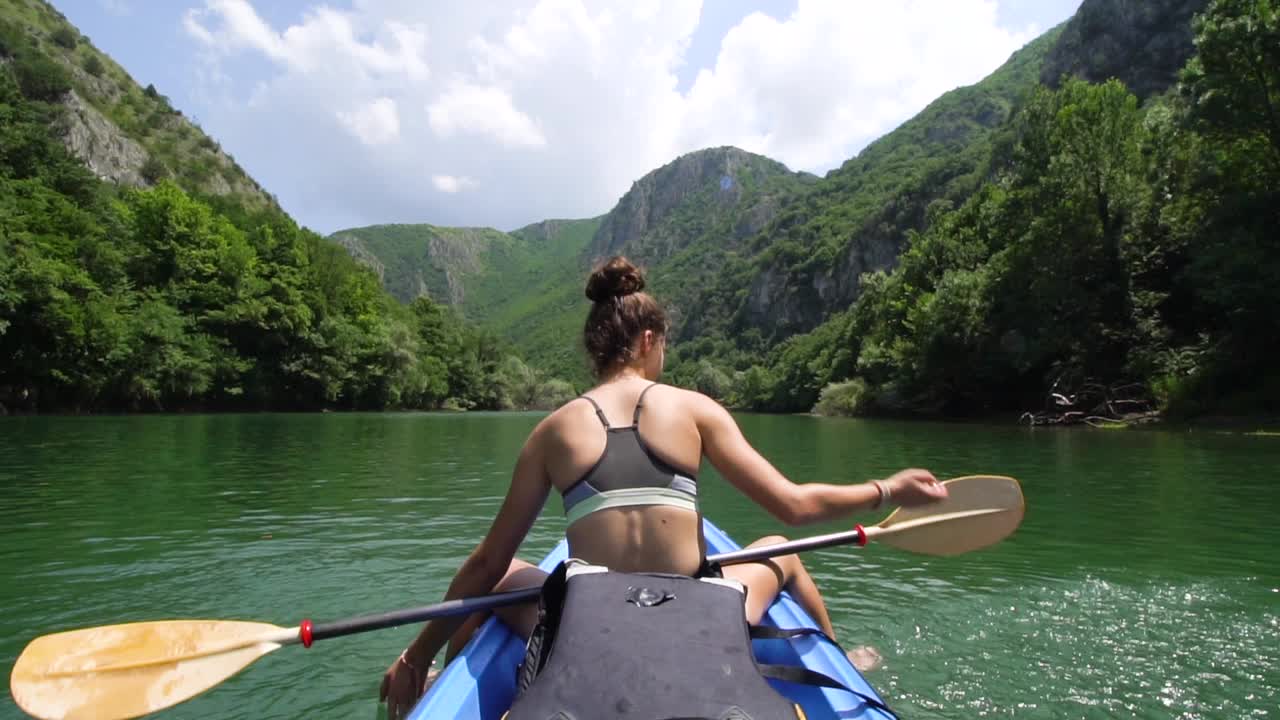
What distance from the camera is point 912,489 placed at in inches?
116

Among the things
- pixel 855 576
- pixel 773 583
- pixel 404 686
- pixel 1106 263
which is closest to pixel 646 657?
pixel 773 583

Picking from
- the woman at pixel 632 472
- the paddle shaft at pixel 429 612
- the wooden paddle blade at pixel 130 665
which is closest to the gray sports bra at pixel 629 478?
the woman at pixel 632 472

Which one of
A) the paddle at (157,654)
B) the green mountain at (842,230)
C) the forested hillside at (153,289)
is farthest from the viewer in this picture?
the green mountain at (842,230)

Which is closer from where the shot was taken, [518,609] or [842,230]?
[518,609]

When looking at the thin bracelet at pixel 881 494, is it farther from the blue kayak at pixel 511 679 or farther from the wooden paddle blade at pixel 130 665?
the wooden paddle blade at pixel 130 665

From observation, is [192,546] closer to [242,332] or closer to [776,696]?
[776,696]

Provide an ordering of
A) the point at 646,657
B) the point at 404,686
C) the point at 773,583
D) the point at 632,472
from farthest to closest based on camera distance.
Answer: the point at 773,583
the point at 404,686
the point at 632,472
the point at 646,657

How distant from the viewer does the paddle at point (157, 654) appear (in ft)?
9.54

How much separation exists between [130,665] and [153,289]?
A: 173 ft

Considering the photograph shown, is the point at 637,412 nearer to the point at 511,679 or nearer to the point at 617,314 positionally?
the point at 617,314

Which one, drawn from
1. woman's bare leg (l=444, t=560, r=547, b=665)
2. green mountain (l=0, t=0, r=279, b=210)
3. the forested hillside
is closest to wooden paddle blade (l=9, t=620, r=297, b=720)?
woman's bare leg (l=444, t=560, r=547, b=665)

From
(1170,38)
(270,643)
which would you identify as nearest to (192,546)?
(270,643)

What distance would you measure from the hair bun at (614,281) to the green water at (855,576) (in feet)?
8.03

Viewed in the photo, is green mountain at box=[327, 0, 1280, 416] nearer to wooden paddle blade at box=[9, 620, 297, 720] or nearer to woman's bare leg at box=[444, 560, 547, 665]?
woman's bare leg at box=[444, 560, 547, 665]
